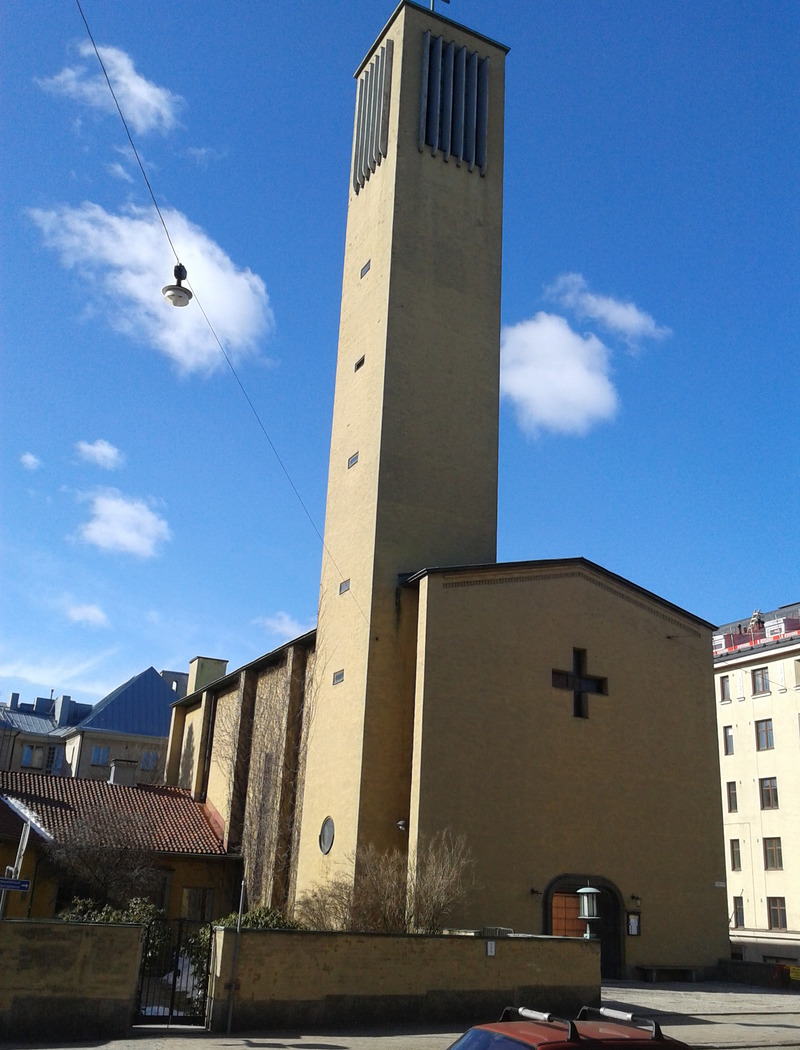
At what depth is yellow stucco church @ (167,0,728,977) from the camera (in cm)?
2456

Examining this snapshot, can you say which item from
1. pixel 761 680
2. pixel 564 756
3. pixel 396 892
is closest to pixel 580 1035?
pixel 396 892

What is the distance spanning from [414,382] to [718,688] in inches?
1005

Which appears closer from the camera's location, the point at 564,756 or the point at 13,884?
the point at 13,884

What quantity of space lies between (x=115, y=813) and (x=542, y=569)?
47.3ft

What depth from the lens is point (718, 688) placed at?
4650 centimetres

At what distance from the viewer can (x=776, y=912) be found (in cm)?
4038

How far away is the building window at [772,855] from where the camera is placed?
4072 cm

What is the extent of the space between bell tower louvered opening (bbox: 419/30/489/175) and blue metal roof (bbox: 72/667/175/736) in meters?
37.1

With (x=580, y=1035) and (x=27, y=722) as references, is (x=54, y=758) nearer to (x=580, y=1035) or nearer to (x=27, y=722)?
(x=27, y=722)

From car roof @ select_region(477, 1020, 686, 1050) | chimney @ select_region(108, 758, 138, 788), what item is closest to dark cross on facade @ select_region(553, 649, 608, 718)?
chimney @ select_region(108, 758, 138, 788)

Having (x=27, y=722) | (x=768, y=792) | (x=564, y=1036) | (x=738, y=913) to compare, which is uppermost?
(x=27, y=722)

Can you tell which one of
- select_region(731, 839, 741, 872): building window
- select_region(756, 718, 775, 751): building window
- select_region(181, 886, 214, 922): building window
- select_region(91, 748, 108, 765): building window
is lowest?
select_region(181, 886, 214, 922): building window

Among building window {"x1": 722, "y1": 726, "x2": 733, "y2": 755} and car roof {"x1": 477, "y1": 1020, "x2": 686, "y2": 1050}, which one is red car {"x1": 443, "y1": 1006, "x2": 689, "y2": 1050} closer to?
car roof {"x1": 477, "y1": 1020, "x2": 686, "y2": 1050}

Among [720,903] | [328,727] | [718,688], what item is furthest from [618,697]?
[718,688]
